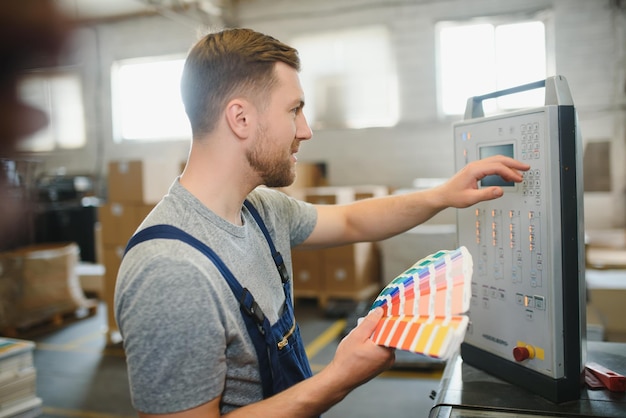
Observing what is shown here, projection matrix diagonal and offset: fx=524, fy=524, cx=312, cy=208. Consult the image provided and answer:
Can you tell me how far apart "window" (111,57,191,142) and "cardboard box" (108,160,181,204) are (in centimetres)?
315

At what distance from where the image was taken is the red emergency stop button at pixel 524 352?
42.0 inches

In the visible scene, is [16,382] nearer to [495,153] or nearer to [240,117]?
[240,117]

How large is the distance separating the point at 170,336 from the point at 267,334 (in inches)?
9.1

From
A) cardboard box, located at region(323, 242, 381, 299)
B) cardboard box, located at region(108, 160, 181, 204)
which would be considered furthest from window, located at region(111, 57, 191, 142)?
cardboard box, located at region(323, 242, 381, 299)

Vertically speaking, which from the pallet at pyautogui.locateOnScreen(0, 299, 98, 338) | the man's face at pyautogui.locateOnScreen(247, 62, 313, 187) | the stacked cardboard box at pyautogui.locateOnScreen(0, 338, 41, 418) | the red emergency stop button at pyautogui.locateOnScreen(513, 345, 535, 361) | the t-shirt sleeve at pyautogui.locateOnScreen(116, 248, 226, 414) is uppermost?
the man's face at pyautogui.locateOnScreen(247, 62, 313, 187)

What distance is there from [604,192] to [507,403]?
5693 millimetres

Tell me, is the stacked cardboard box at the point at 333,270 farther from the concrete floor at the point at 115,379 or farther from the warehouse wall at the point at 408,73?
the warehouse wall at the point at 408,73

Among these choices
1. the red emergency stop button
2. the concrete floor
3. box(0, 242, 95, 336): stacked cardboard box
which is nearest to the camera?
the red emergency stop button

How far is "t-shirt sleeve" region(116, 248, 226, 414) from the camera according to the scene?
3.01 ft

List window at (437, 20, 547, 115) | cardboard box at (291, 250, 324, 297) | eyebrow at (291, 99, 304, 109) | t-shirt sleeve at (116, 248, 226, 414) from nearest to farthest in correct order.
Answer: t-shirt sleeve at (116, 248, 226, 414), eyebrow at (291, 99, 304, 109), cardboard box at (291, 250, 324, 297), window at (437, 20, 547, 115)

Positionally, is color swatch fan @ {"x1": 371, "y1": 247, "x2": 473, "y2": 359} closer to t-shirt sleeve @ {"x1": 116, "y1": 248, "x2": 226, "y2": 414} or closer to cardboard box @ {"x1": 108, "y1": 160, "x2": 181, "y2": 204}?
t-shirt sleeve @ {"x1": 116, "y1": 248, "x2": 226, "y2": 414}

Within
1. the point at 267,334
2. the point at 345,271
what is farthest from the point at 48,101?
the point at 345,271

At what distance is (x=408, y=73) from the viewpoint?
21.6 feet

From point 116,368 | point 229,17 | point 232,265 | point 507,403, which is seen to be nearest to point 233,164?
point 232,265
